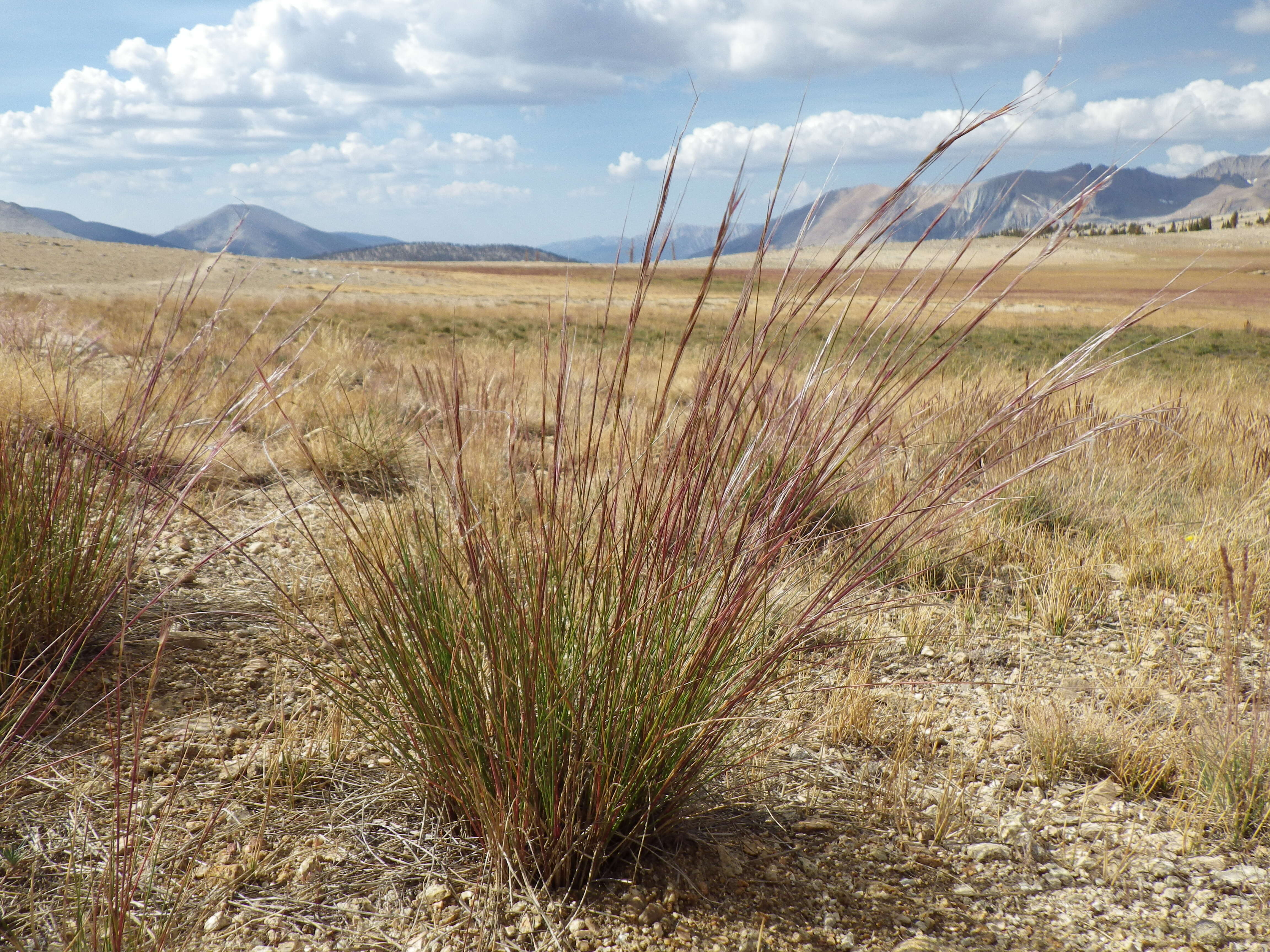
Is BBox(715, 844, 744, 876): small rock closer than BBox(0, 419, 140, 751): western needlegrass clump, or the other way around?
BBox(715, 844, 744, 876): small rock

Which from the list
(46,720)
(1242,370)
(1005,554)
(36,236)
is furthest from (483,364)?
(36,236)

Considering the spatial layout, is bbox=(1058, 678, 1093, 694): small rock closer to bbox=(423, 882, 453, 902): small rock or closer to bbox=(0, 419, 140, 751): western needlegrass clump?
bbox=(423, 882, 453, 902): small rock

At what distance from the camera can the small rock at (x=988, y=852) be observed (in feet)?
4.48

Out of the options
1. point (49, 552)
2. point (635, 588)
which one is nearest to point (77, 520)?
point (49, 552)

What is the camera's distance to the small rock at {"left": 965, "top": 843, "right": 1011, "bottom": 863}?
53.8 inches

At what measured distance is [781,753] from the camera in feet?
5.39

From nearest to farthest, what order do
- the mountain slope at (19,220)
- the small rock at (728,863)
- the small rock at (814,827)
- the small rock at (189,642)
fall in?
the small rock at (728,863) → the small rock at (814,827) → the small rock at (189,642) → the mountain slope at (19,220)

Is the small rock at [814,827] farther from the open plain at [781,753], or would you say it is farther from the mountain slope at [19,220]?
the mountain slope at [19,220]

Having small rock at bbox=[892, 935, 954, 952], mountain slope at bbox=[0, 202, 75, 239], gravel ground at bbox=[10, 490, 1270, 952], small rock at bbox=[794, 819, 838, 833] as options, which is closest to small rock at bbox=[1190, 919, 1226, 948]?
gravel ground at bbox=[10, 490, 1270, 952]

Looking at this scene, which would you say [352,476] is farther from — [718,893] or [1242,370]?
[1242,370]

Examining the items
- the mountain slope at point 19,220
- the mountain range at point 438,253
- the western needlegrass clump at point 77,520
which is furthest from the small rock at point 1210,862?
the mountain slope at point 19,220

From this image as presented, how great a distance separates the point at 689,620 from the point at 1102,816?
1000 millimetres

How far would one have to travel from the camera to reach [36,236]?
41531mm

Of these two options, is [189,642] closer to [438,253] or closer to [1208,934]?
[1208,934]
